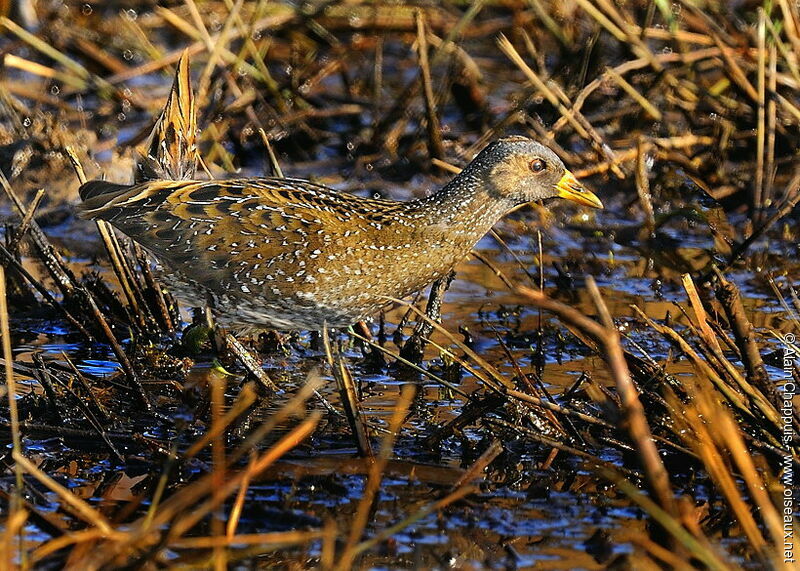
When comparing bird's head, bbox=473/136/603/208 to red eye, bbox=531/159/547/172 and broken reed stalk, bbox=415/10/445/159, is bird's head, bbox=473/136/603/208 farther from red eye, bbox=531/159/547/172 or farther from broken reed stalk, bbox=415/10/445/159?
broken reed stalk, bbox=415/10/445/159

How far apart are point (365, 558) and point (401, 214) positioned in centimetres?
178

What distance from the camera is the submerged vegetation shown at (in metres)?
3.84

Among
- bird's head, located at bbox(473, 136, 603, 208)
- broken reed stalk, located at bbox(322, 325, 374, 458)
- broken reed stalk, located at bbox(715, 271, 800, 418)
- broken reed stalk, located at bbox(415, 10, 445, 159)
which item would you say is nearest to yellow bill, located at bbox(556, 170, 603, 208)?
bird's head, located at bbox(473, 136, 603, 208)

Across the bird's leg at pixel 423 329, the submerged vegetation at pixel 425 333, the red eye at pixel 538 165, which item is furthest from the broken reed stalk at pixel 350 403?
the red eye at pixel 538 165

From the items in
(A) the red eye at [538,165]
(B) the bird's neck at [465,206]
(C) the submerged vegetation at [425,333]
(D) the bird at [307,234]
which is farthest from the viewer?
(A) the red eye at [538,165]

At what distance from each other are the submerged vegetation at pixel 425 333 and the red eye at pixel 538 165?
56 cm

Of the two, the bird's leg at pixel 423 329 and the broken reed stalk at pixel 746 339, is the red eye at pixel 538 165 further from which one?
the broken reed stalk at pixel 746 339

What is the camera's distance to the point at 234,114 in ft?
28.3

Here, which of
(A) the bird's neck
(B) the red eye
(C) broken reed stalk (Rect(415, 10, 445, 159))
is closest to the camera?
(A) the bird's neck

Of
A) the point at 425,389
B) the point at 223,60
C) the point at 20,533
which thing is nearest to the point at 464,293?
the point at 425,389

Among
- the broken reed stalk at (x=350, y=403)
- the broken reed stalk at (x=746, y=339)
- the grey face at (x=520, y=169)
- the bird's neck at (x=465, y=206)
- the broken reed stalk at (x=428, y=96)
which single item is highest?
the broken reed stalk at (x=428, y=96)

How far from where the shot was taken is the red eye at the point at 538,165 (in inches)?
208

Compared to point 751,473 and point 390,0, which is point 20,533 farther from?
point 390,0

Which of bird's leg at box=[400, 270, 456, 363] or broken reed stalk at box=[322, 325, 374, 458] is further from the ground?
bird's leg at box=[400, 270, 456, 363]
